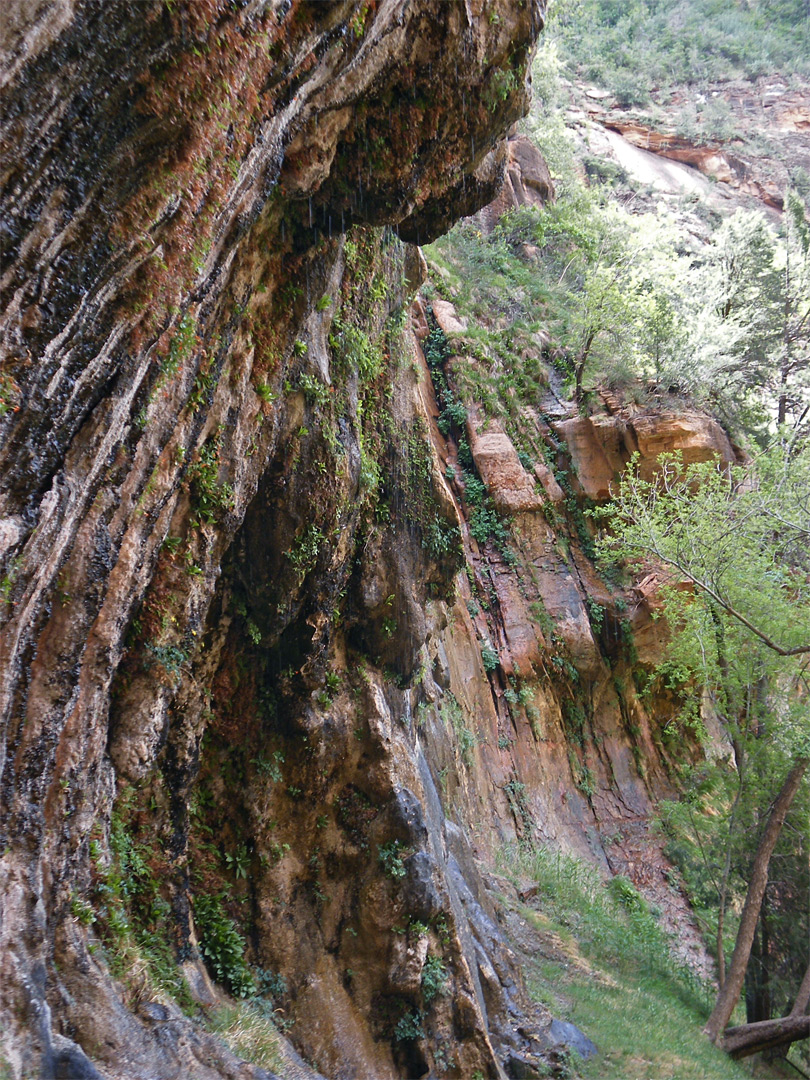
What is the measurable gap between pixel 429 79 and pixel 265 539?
4374 mm

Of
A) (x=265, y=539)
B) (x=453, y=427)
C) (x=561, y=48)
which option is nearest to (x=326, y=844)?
(x=265, y=539)

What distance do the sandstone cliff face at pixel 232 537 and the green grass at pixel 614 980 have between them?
3.63 feet

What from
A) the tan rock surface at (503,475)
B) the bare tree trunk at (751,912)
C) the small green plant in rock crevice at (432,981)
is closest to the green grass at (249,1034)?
the small green plant in rock crevice at (432,981)

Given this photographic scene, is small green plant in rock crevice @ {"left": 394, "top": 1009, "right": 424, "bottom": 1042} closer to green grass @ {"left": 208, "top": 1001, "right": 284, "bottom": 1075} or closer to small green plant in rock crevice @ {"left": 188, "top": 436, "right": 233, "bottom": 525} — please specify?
green grass @ {"left": 208, "top": 1001, "right": 284, "bottom": 1075}

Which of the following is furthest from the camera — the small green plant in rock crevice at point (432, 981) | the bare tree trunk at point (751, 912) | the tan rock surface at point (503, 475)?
the tan rock surface at point (503, 475)

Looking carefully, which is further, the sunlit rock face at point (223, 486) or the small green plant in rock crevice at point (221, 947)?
the small green plant in rock crevice at point (221, 947)

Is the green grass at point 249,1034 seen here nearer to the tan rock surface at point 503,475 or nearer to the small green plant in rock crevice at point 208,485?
the small green plant in rock crevice at point 208,485

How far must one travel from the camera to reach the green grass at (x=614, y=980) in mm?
8773

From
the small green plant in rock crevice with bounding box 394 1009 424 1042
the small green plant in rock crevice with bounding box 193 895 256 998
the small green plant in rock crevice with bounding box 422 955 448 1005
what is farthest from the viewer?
the small green plant in rock crevice with bounding box 422 955 448 1005

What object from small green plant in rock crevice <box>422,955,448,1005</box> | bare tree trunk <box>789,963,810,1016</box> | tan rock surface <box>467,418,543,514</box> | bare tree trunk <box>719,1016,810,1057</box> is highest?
tan rock surface <box>467,418,543,514</box>

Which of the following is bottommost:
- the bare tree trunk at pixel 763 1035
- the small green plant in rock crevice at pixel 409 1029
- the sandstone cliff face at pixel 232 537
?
the bare tree trunk at pixel 763 1035

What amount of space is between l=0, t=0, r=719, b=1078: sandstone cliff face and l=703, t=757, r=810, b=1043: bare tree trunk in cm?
337

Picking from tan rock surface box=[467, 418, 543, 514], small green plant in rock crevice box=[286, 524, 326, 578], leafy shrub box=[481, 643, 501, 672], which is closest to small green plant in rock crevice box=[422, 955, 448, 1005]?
small green plant in rock crevice box=[286, 524, 326, 578]

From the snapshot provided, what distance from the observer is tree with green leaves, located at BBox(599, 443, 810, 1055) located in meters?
10.5
